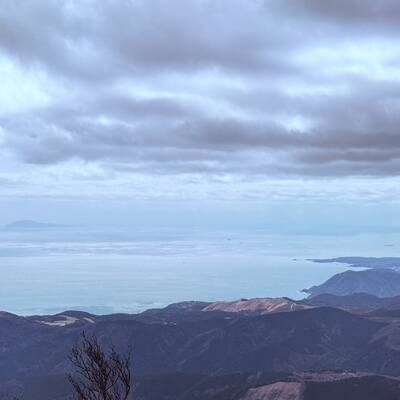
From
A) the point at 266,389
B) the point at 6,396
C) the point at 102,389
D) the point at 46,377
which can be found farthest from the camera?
the point at 46,377

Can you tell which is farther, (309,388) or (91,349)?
(309,388)

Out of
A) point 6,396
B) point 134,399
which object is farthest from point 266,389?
point 6,396

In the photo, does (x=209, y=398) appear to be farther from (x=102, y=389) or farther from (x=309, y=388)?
(x=102, y=389)

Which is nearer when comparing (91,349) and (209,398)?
(91,349)

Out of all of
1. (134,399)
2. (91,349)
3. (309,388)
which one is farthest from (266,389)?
(91,349)

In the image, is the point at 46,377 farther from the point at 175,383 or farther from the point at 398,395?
the point at 398,395

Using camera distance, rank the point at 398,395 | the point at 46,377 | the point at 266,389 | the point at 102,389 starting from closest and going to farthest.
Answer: the point at 102,389 → the point at 398,395 → the point at 266,389 → the point at 46,377

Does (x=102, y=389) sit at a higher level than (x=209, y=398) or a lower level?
higher

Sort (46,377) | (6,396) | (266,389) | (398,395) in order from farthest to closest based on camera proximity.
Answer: (46,377)
(6,396)
(266,389)
(398,395)

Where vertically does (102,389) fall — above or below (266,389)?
above
